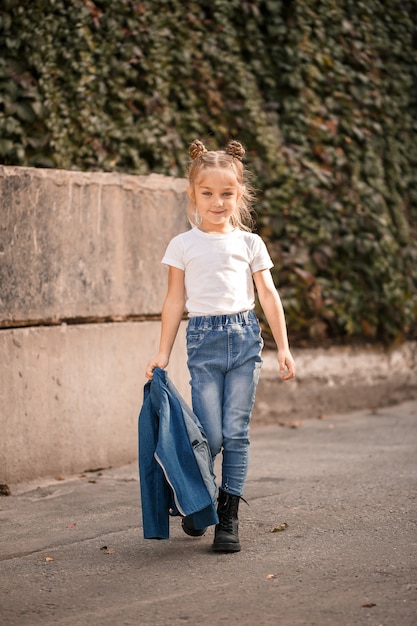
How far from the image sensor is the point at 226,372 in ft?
12.0

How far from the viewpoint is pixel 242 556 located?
340 centimetres

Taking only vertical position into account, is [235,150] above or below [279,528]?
above

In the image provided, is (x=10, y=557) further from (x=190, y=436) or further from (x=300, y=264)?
(x=300, y=264)

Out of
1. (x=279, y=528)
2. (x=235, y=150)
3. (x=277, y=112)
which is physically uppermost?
(x=277, y=112)

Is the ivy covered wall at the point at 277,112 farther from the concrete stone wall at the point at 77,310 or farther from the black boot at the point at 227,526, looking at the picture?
the black boot at the point at 227,526

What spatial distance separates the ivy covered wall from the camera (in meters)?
5.41

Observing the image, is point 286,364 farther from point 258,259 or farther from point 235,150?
point 235,150

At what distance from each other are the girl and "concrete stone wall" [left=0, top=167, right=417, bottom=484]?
42.9 inches

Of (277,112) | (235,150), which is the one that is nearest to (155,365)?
(235,150)

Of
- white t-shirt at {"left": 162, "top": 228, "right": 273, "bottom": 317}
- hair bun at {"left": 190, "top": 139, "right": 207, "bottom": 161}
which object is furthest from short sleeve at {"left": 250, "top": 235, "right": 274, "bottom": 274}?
hair bun at {"left": 190, "top": 139, "right": 207, "bottom": 161}

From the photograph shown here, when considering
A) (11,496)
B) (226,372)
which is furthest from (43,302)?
(226,372)

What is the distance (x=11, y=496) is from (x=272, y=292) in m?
1.58

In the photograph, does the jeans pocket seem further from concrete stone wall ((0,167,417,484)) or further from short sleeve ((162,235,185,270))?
concrete stone wall ((0,167,417,484))

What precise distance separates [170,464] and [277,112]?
13.1 feet
